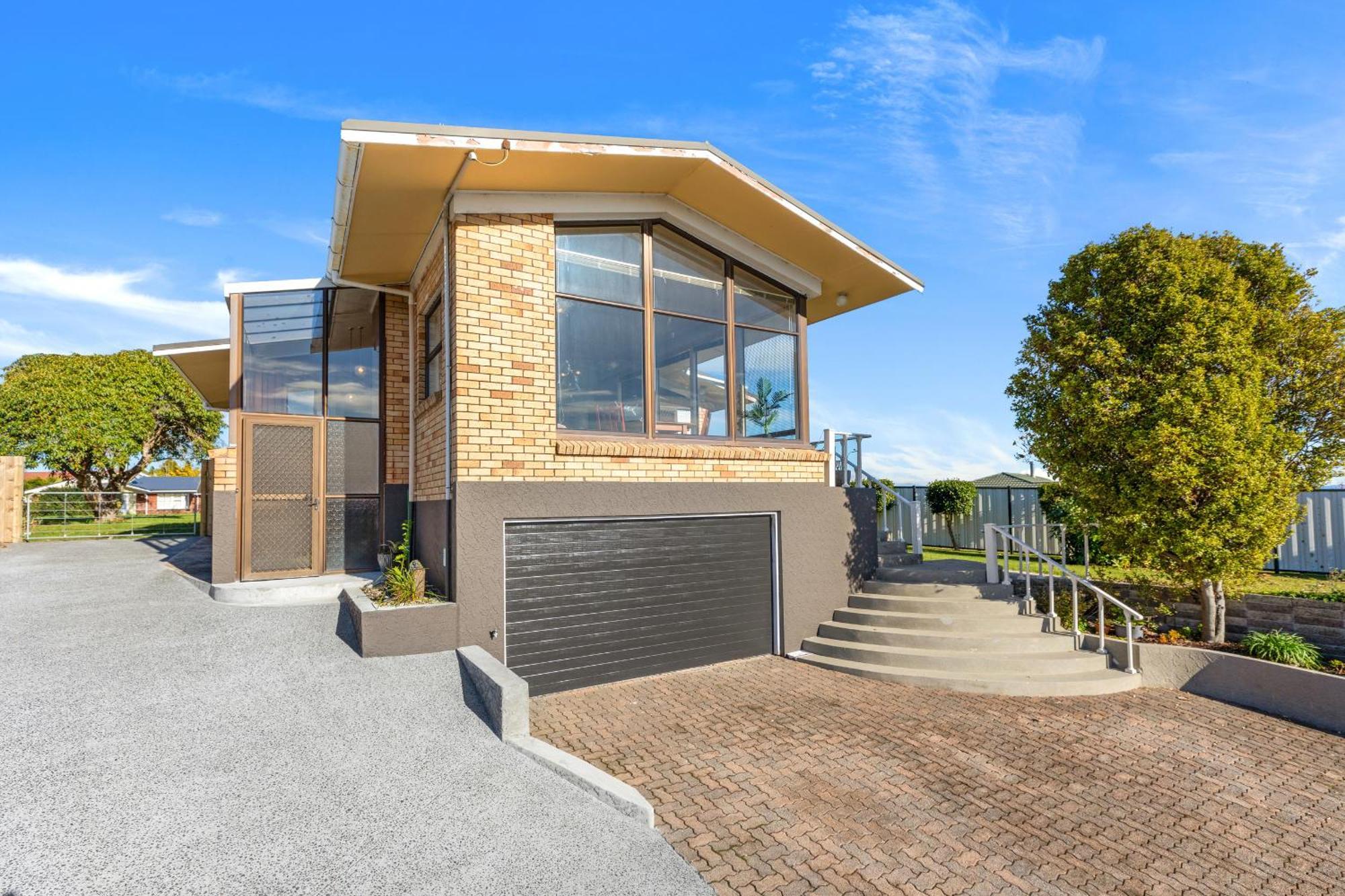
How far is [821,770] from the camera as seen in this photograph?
4.77 metres

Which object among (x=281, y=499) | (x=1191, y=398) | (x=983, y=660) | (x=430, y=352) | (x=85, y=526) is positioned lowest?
(x=983, y=660)

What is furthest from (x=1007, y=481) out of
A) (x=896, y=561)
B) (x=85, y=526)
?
(x=85, y=526)

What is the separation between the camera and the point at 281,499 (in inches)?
320

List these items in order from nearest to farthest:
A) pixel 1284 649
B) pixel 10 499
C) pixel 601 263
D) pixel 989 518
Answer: pixel 1284 649 → pixel 601 263 → pixel 10 499 → pixel 989 518

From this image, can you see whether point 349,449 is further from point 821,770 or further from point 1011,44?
point 1011,44

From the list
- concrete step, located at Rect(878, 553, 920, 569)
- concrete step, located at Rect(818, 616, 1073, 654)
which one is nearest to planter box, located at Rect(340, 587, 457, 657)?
concrete step, located at Rect(818, 616, 1073, 654)

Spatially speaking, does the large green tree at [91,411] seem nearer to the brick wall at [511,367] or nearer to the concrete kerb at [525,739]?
the brick wall at [511,367]

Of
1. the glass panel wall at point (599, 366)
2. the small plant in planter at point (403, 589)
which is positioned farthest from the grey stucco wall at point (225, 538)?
the glass panel wall at point (599, 366)

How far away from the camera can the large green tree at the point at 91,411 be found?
86.7 ft

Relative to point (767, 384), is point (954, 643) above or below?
below

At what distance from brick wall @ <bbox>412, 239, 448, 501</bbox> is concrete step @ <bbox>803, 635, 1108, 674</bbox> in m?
5.31

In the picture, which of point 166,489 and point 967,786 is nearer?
point 967,786

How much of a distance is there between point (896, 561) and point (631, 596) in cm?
466

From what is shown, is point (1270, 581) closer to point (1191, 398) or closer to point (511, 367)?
point (1191, 398)
